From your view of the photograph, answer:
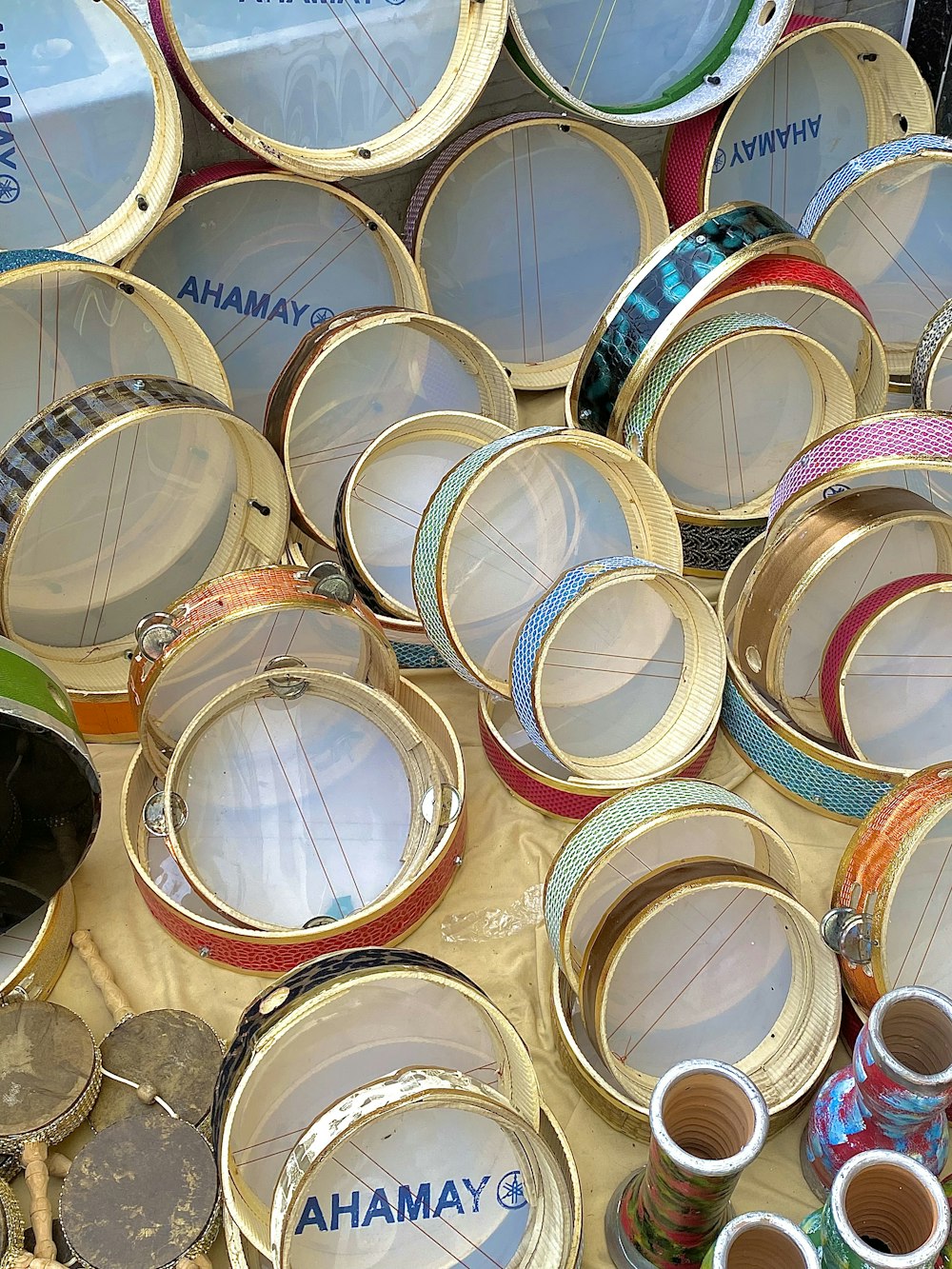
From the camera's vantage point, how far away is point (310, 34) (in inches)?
94.8

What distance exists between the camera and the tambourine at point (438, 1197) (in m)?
1.44

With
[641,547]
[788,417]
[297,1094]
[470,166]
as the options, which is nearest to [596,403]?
[641,547]

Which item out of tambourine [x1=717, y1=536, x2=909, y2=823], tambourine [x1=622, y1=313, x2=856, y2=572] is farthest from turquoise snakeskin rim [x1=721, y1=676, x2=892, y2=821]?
tambourine [x1=622, y1=313, x2=856, y2=572]

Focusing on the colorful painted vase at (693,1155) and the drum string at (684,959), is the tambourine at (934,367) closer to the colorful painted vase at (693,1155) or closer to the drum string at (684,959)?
the drum string at (684,959)

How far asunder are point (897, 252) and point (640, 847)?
1.91 m

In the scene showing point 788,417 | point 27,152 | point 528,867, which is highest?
point 27,152

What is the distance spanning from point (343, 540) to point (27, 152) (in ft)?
3.12

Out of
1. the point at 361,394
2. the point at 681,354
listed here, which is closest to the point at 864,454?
the point at 681,354

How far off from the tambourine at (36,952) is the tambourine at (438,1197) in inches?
27.6

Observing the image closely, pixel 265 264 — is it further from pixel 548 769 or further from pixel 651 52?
pixel 548 769

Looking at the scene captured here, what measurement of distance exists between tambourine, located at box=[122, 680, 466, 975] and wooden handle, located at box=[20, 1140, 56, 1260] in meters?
0.39

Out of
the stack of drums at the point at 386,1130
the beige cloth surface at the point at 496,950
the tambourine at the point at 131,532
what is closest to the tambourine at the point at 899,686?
the beige cloth surface at the point at 496,950

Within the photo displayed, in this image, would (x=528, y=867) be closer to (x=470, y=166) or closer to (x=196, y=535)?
(x=196, y=535)

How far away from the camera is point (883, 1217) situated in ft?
4.37
